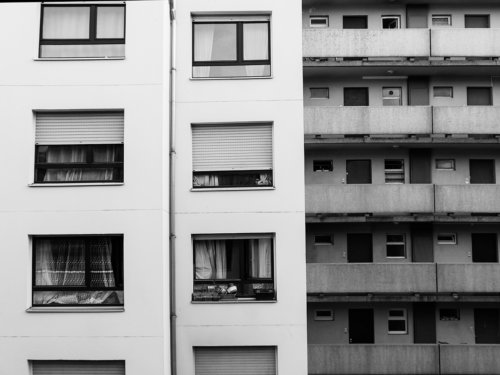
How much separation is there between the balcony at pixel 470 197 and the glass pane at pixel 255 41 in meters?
9.46

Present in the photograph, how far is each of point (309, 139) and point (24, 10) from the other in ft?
34.5

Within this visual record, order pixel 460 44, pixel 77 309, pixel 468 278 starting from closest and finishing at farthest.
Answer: pixel 77 309 → pixel 468 278 → pixel 460 44

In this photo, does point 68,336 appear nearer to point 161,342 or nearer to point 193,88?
point 161,342

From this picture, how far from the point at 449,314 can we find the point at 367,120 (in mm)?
7125

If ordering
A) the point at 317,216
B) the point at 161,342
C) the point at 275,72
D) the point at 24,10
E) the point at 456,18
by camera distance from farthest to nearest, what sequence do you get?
the point at 456,18, the point at 317,216, the point at 275,72, the point at 24,10, the point at 161,342

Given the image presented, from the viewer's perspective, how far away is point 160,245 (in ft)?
37.5

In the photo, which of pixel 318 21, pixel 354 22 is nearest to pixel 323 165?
pixel 318 21

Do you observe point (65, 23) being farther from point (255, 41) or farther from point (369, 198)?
point (369, 198)

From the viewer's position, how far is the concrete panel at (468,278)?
19328 mm

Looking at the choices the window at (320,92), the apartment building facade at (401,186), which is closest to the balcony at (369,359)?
the apartment building facade at (401,186)

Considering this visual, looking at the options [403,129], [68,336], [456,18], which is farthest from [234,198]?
[456,18]

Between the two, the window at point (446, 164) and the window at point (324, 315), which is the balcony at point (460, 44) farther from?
the window at point (324, 315)

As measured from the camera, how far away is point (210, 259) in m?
12.6

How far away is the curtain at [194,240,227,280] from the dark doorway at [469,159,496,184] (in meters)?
11.9
